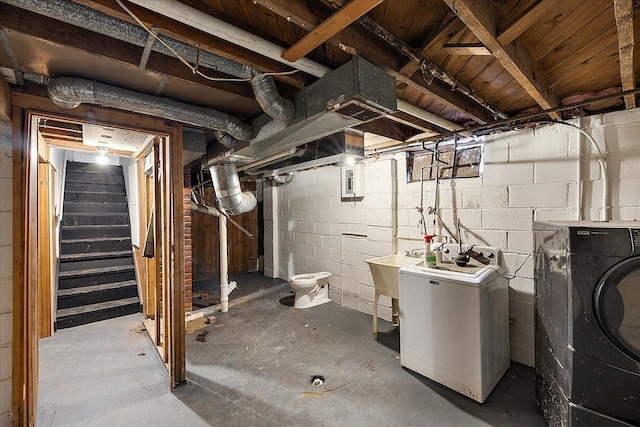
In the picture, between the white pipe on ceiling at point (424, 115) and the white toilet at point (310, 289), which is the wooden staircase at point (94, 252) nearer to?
the white toilet at point (310, 289)

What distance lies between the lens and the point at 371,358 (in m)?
2.53

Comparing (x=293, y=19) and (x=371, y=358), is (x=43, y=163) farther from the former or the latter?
(x=371, y=358)

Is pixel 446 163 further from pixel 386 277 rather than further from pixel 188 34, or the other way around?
pixel 188 34

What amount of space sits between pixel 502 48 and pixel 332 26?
0.75 meters

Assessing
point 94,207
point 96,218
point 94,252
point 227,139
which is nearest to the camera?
point 227,139

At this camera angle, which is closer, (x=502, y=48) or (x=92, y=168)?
(x=502, y=48)

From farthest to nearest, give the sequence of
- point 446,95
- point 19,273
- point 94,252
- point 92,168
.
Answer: point 92,168
point 94,252
point 446,95
point 19,273

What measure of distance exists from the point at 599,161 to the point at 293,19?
240 cm

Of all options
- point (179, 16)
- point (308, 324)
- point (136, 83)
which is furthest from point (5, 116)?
point (308, 324)

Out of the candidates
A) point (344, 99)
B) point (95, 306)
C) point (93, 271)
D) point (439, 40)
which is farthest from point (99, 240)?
point (439, 40)

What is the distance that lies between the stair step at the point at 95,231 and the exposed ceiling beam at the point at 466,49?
5.22 metres

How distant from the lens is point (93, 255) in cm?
405

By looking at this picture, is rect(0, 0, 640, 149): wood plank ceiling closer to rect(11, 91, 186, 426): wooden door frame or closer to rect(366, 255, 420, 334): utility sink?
rect(11, 91, 186, 426): wooden door frame

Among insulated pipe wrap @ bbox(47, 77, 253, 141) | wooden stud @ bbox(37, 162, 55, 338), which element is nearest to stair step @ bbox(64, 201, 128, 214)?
wooden stud @ bbox(37, 162, 55, 338)
